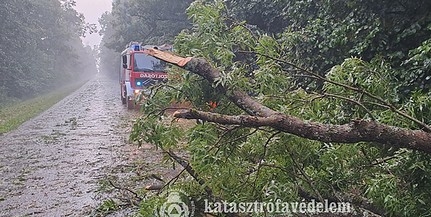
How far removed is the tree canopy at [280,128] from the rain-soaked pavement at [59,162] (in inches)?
107

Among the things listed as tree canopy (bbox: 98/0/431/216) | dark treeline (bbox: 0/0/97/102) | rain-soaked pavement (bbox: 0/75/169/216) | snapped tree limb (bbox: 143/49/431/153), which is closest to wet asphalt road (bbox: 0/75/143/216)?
rain-soaked pavement (bbox: 0/75/169/216)

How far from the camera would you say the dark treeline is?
29141 millimetres

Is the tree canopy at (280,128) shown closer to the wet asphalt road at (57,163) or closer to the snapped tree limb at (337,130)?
the snapped tree limb at (337,130)

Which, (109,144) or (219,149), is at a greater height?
(219,149)

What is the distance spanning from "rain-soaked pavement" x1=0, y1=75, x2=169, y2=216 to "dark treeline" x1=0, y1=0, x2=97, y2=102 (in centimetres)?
1654

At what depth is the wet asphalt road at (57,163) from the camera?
19.3 ft

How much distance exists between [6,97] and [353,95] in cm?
2811

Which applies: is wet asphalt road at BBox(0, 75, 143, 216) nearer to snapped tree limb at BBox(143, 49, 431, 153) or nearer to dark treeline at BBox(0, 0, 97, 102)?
snapped tree limb at BBox(143, 49, 431, 153)

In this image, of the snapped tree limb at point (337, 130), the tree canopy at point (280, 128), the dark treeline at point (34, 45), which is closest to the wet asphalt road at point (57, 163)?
the tree canopy at point (280, 128)

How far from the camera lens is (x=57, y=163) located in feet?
27.4

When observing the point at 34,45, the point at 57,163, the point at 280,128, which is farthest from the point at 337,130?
the point at 34,45

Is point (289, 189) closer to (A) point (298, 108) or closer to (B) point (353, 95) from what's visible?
(A) point (298, 108)

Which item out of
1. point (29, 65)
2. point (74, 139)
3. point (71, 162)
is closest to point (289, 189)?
point (71, 162)

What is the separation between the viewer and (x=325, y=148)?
3.21 meters
